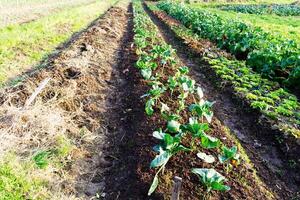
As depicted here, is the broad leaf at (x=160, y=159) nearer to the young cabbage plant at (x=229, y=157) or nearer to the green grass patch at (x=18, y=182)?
the young cabbage plant at (x=229, y=157)

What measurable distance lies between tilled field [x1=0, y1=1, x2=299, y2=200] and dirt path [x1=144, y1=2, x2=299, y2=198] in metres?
0.02

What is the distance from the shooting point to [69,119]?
649cm

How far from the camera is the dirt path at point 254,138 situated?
5375mm

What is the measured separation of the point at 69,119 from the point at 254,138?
3411 mm

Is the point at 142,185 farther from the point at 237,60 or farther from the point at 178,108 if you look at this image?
the point at 237,60

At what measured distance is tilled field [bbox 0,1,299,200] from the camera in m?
4.72

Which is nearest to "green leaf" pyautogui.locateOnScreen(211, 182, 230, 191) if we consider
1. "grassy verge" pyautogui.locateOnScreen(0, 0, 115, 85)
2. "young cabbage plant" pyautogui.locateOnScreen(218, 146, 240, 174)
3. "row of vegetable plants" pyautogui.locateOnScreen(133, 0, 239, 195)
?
"row of vegetable plants" pyautogui.locateOnScreen(133, 0, 239, 195)

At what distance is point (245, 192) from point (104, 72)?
5.96 metres

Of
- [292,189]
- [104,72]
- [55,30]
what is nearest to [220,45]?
[104,72]

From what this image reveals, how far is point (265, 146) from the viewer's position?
6410 mm

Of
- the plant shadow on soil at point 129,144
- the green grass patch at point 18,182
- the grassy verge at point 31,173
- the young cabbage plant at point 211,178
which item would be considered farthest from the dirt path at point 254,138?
the green grass patch at point 18,182

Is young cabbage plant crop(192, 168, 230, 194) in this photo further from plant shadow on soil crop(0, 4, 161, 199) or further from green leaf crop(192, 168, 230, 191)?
plant shadow on soil crop(0, 4, 161, 199)

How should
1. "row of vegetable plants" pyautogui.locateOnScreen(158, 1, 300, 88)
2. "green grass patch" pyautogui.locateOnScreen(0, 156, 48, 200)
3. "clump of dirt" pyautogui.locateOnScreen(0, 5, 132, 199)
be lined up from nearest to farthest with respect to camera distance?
"green grass patch" pyautogui.locateOnScreen(0, 156, 48, 200), "clump of dirt" pyautogui.locateOnScreen(0, 5, 132, 199), "row of vegetable plants" pyautogui.locateOnScreen(158, 1, 300, 88)

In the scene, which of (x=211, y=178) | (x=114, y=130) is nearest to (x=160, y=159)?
(x=211, y=178)
